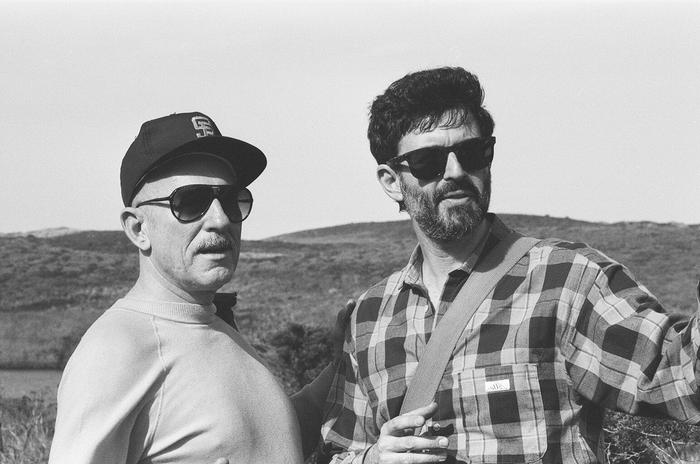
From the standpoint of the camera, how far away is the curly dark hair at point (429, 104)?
11.6 feet

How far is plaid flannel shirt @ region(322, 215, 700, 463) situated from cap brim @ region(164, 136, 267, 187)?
0.87 m

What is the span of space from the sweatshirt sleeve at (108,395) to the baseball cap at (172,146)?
52 centimetres

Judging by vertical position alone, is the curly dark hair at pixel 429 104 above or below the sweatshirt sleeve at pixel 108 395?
above

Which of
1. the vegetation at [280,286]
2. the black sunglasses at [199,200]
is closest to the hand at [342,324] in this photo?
the black sunglasses at [199,200]

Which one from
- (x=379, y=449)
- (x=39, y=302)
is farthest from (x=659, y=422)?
(x=39, y=302)

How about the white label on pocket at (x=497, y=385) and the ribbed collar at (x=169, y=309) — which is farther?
the white label on pocket at (x=497, y=385)

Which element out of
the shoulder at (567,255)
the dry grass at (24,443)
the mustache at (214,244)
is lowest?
the dry grass at (24,443)

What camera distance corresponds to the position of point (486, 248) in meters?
3.46

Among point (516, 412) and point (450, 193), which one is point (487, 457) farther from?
point (450, 193)

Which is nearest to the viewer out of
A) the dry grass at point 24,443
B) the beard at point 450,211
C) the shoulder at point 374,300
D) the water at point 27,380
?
the beard at point 450,211

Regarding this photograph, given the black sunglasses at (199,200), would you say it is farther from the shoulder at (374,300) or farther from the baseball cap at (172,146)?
the shoulder at (374,300)

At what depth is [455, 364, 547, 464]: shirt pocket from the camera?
3027 mm

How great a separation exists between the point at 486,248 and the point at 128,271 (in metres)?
33.6

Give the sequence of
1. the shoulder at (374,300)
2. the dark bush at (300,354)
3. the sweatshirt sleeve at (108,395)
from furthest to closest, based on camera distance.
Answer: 1. the dark bush at (300,354)
2. the shoulder at (374,300)
3. the sweatshirt sleeve at (108,395)
